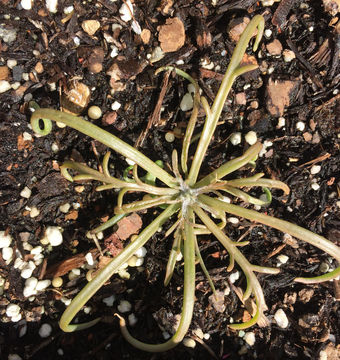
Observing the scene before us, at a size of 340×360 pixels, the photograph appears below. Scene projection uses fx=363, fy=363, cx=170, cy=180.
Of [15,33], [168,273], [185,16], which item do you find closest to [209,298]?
[168,273]

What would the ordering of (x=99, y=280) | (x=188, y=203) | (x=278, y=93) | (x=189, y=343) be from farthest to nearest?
(x=278, y=93) < (x=189, y=343) < (x=188, y=203) < (x=99, y=280)

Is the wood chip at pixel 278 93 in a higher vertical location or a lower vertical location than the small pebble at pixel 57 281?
higher

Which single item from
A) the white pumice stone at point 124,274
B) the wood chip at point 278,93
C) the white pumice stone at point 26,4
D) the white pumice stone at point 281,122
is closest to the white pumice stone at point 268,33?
the wood chip at point 278,93

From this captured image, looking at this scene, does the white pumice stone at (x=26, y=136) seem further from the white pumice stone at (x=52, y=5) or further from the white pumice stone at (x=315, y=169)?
the white pumice stone at (x=315, y=169)

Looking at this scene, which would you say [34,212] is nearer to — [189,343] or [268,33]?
[189,343]

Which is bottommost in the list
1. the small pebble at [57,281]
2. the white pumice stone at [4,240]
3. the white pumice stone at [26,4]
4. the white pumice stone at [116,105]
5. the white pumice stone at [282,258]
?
the white pumice stone at [282,258]

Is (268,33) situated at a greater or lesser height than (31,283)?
greater

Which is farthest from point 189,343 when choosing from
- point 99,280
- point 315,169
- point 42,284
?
point 315,169

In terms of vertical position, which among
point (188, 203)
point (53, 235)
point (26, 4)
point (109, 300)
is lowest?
point (109, 300)
